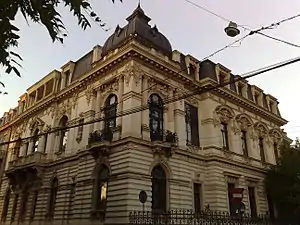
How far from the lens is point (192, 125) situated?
2361cm

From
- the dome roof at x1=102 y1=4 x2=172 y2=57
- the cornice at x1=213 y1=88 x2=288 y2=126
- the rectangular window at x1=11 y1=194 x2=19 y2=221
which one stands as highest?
the dome roof at x1=102 y1=4 x2=172 y2=57

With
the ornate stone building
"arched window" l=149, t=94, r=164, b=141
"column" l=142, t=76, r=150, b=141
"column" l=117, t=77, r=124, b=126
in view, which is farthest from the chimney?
"arched window" l=149, t=94, r=164, b=141

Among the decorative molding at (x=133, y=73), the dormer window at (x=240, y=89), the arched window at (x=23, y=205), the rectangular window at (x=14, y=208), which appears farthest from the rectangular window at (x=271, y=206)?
the rectangular window at (x=14, y=208)

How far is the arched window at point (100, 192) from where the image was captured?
18.2 metres

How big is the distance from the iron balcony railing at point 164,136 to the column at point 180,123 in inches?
33.5

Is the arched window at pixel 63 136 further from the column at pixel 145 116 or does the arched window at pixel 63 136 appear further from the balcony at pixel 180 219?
the balcony at pixel 180 219

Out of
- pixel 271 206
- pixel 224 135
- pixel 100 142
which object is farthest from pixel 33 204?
pixel 271 206

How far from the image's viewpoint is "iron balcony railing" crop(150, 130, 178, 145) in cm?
1975

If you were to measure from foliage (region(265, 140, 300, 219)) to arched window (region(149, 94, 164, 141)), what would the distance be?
1237 centimetres

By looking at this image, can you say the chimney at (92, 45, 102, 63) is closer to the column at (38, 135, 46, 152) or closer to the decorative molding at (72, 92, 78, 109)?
the decorative molding at (72, 92, 78, 109)

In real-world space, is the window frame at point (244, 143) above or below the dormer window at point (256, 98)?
below

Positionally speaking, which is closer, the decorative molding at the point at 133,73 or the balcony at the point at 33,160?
the decorative molding at the point at 133,73

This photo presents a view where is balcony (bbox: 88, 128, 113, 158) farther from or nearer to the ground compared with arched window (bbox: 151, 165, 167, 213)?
farther from the ground

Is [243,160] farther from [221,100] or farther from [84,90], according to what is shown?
[84,90]
